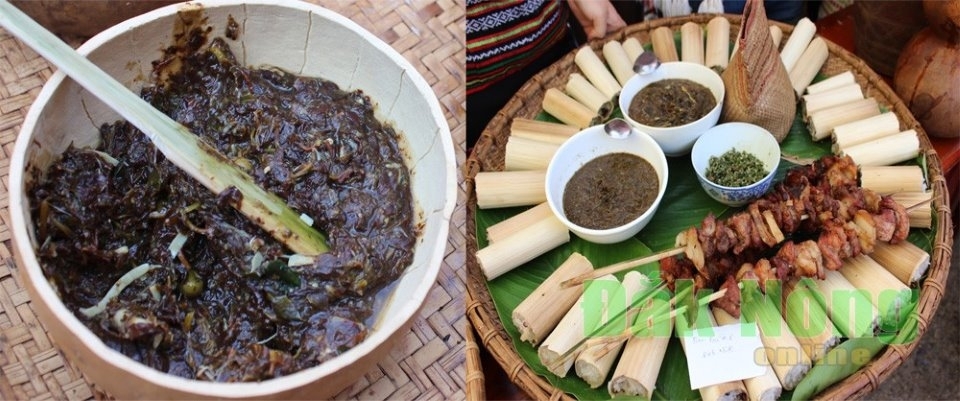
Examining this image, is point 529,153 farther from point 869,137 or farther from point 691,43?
point 869,137

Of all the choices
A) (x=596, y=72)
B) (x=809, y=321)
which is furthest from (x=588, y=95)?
(x=809, y=321)

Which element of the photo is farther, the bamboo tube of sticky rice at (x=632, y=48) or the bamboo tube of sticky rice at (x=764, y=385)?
the bamboo tube of sticky rice at (x=632, y=48)

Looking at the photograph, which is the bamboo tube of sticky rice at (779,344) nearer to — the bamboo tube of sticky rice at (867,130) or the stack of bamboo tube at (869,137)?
the stack of bamboo tube at (869,137)

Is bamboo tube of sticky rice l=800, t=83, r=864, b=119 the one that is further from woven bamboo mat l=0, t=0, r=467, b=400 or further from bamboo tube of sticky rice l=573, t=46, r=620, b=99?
woven bamboo mat l=0, t=0, r=467, b=400

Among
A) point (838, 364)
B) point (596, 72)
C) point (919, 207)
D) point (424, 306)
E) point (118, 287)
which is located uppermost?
point (118, 287)

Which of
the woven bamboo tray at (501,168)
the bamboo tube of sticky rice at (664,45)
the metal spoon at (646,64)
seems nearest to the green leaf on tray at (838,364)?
the woven bamboo tray at (501,168)
